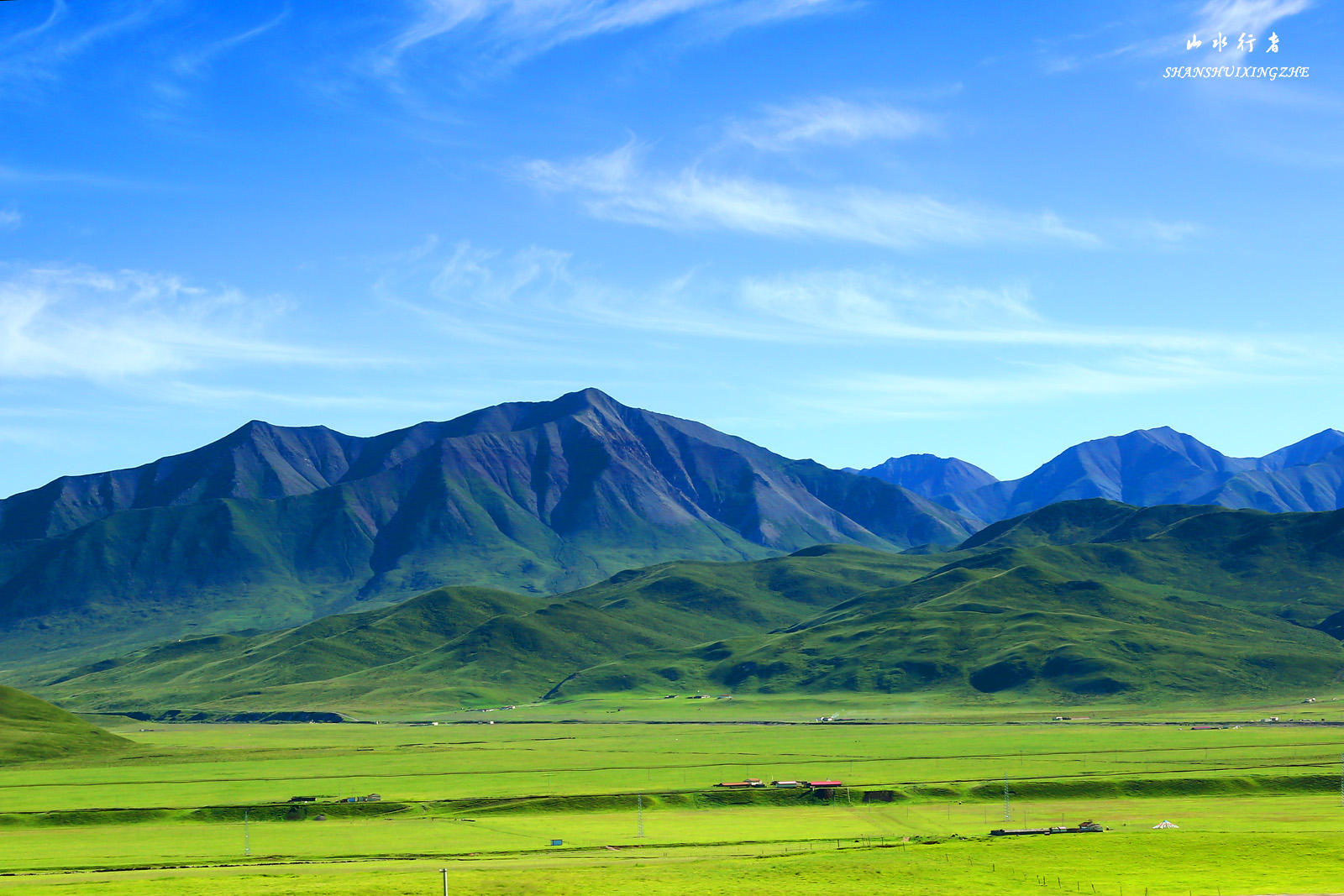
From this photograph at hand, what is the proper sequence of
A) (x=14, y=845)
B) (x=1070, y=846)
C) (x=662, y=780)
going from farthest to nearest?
(x=662, y=780) < (x=14, y=845) < (x=1070, y=846)

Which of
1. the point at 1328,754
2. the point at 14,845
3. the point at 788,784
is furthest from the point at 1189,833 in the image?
the point at 14,845

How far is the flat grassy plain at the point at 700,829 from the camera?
98.8 metres

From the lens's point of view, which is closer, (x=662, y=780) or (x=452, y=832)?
(x=452, y=832)

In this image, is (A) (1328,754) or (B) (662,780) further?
(A) (1328,754)

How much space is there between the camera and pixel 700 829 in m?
134

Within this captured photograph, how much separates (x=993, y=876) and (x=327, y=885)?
50.0m

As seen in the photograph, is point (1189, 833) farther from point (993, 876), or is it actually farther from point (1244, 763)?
point (1244, 763)

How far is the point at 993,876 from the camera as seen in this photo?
98.7 meters

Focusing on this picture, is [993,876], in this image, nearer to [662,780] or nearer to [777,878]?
[777,878]

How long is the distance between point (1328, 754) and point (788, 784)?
82051mm

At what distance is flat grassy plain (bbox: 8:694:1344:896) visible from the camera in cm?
9881

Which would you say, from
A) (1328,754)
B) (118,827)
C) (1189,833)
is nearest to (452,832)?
(118,827)

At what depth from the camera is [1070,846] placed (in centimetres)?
10950

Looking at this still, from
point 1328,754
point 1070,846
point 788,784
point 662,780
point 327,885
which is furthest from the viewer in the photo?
point 1328,754
